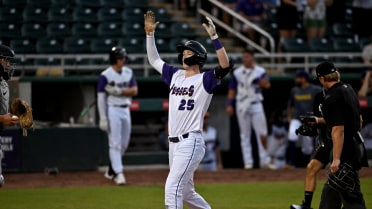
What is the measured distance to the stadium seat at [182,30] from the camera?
746 inches

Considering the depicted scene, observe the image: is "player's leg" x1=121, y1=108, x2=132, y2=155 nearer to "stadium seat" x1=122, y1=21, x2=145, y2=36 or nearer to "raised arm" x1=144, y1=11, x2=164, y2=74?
"raised arm" x1=144, y1=11, x2=164, y2=74

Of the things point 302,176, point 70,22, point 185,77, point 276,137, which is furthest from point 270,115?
point 185,77

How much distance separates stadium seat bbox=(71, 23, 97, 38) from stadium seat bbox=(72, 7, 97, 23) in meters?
0.15

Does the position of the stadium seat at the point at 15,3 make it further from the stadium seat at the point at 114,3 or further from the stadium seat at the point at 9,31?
the stadium seat at the point at 114,3

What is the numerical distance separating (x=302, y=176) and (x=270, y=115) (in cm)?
319

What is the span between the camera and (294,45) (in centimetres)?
1911

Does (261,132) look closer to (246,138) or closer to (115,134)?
(246,138)

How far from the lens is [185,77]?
9203 millimetres

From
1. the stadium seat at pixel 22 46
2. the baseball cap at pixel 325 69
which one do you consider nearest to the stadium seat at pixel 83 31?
the stadium seat at pixel 22 46

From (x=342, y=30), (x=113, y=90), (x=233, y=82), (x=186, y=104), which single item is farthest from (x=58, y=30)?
(x=186, y=104)

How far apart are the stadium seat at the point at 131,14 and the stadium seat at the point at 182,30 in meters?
0.75

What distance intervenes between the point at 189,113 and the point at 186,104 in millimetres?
94

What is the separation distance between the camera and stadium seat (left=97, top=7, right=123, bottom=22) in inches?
743

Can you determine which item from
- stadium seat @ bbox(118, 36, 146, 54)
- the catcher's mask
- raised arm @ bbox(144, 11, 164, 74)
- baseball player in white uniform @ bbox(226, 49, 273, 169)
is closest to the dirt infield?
baseball player in white uniform @ bbox(226, 49, 273, 169)
